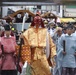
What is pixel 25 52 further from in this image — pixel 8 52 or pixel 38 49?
pixel 8 52

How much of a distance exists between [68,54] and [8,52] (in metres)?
2.04

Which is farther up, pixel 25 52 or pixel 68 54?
pixel 25 52

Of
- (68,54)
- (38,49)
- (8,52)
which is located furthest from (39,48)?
(68,54)

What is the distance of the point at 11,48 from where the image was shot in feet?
26.9

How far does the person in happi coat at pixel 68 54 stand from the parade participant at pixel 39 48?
1.42m

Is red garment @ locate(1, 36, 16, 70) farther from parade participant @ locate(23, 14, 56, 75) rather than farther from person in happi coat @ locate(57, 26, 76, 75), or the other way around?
person in happi coat @ locate(57, 26, 76, 75)

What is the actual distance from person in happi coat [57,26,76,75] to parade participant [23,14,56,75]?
4.65ft

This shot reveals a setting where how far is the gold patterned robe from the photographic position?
8.07m

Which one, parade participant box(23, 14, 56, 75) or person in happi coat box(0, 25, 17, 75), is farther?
person in happi coat box(0, 25, 17, 75)

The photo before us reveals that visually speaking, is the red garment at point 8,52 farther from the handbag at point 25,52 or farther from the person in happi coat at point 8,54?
the handbag at point 25,52

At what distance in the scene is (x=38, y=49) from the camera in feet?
26.5

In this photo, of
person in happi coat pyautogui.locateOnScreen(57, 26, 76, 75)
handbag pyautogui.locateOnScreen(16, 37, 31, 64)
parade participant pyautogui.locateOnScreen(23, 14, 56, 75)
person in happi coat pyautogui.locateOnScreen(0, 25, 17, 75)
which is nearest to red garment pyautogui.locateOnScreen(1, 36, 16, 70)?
person in happi coat pyautogui.locateOnScreen(0, 25, 17, 75)

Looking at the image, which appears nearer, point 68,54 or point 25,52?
point 25,52

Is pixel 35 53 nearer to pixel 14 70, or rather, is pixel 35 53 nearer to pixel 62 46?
pixel 14 70
